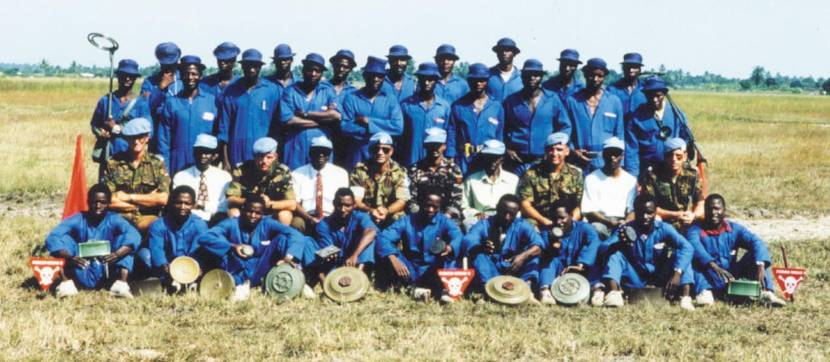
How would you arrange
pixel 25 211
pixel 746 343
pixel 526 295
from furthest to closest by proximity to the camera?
pixel 25 211, pixel 526 295, pixel 746 343

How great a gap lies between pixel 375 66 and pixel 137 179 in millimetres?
2943

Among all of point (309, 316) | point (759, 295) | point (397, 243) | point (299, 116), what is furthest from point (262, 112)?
point (759, 295)

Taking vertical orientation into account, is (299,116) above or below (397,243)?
above

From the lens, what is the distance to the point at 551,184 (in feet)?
34.2

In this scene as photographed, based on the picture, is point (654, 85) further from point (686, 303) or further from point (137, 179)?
point (137, 179)

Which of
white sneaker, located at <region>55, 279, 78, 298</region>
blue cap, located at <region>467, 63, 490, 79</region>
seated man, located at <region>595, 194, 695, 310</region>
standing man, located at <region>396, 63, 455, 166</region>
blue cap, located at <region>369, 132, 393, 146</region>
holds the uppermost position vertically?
blue cap, located at <region>467, 63, 490, 79</region>

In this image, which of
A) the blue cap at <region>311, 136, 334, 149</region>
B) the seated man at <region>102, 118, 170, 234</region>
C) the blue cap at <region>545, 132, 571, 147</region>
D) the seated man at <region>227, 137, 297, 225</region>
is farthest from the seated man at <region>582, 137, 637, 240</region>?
the seated man at <region>102, 118, 170, 234</region>

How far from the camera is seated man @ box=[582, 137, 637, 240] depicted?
10.4 meters

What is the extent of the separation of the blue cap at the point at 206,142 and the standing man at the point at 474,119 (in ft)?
8.92

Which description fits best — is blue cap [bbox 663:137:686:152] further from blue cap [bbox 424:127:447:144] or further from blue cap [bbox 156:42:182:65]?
blue cap [bbox 156:42:182:65]

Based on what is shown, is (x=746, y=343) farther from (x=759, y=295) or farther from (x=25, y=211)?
(x=25, y=211)

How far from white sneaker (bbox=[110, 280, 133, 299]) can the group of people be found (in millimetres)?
19

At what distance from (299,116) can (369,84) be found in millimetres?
897

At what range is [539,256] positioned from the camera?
9883mm
